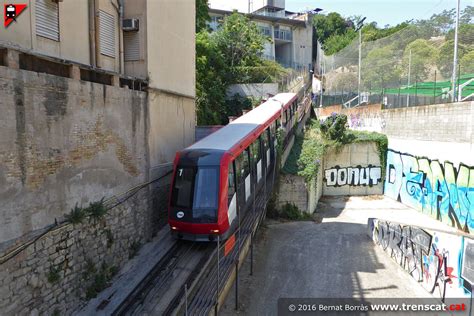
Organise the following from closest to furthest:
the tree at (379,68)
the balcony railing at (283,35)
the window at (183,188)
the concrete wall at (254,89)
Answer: the window at (183,188) < the tree at (379,68) < the concrete wall at (254,89) < the balcony railing at (283,35)

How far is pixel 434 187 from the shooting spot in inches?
698

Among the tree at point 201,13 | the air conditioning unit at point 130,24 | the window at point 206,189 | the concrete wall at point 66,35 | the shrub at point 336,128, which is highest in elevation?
the tree at point 201,13

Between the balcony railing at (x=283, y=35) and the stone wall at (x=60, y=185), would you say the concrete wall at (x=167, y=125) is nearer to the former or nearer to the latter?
the stone wall at (x=60, y=185)

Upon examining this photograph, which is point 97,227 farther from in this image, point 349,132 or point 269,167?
point 349,132

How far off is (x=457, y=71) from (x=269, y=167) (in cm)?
982

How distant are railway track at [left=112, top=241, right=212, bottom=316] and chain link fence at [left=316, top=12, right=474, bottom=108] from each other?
13421 millimetres

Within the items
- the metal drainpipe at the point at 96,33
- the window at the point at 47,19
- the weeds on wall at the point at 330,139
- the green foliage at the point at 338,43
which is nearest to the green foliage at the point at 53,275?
the window at the point at 47,19

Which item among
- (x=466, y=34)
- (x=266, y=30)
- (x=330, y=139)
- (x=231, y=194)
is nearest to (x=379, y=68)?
(x=330, y=139)

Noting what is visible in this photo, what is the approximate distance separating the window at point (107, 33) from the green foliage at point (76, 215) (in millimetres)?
5113

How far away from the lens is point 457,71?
17.3 meters

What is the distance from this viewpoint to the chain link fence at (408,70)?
57.0 feet

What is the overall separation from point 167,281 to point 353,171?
1616cm

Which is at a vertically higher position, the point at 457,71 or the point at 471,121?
the point at 457,71

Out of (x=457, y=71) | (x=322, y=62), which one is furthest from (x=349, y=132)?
(x=322, y=62)
